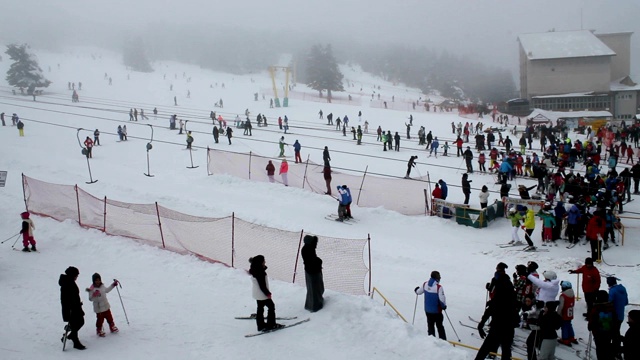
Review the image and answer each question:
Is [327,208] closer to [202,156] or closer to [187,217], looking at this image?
[187,217]

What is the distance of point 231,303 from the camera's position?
35.8ft

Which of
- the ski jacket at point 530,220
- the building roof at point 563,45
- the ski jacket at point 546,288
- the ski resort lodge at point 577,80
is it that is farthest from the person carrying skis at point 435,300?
the building roof at point 563,45

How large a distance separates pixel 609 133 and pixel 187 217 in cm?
2903

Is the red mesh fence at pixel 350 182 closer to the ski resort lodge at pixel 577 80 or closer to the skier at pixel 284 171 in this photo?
the skier at pixel 284 171

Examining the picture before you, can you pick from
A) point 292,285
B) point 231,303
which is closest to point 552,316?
point 292,285

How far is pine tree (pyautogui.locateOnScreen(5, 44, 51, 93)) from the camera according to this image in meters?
61.4

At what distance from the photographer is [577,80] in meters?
67.1

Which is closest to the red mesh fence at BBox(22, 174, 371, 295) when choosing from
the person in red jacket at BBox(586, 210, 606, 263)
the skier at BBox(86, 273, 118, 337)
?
the skier at BBox(86, 273, 118, 337)

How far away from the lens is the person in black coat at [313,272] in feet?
30.0

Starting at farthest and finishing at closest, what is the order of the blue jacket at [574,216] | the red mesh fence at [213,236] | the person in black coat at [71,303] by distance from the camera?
the blue jacket at [574,216] < the red mesh fence at [213,236] < the person in black coat at [71,303]

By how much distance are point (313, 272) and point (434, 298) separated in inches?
88.4

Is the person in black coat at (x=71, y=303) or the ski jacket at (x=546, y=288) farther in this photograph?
the ski jacket at (x=546, y=288)

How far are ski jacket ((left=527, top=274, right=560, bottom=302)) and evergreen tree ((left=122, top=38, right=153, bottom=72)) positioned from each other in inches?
3751

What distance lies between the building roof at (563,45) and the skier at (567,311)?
65116 millimetres
